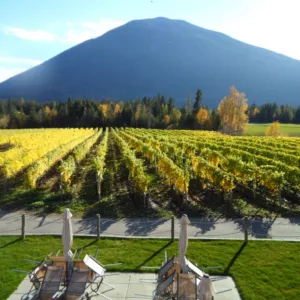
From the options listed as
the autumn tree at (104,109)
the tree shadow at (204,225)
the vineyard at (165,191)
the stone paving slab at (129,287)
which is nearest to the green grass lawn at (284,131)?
the autumn tree at (104,109)

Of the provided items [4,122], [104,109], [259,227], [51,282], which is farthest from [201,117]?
[51,282]

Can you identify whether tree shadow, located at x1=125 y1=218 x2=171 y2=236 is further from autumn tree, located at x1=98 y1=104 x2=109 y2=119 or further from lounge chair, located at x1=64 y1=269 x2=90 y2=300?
autumn tree, located at x1=98 y1=104 x2=109 y2=119

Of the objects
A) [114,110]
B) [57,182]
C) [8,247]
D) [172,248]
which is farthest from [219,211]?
[114,110]

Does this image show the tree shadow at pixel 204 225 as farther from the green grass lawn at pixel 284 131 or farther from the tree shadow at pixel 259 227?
the green grass lawn at pixel 284 131

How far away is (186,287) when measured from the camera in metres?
7.45

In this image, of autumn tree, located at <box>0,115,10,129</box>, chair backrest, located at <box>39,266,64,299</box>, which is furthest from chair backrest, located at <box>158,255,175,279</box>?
autumn tree, located at <box>0,115,10,129</box>

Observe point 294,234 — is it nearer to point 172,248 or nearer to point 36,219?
point 172,248

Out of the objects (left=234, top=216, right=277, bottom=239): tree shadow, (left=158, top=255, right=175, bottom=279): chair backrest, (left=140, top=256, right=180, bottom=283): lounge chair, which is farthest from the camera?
(left=234, top=216, right=277, bottom=239): tree shadow

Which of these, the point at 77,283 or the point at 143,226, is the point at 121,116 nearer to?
the point at 143,226

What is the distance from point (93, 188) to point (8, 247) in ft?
30.2

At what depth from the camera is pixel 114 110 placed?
11488 centimetres

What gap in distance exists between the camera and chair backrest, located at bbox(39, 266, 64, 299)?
7668 mm

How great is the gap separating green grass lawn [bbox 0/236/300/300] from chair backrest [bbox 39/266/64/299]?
55.0 inches

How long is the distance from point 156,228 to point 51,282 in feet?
20.7
